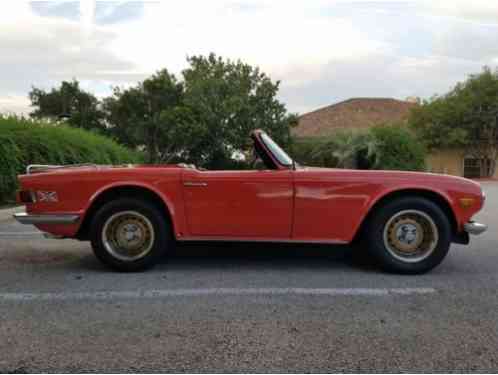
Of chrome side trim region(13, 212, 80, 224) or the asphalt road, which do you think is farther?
chrome side trim region(13, 212, 80, 224)

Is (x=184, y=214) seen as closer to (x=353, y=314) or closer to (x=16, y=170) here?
(x=353, y=314)

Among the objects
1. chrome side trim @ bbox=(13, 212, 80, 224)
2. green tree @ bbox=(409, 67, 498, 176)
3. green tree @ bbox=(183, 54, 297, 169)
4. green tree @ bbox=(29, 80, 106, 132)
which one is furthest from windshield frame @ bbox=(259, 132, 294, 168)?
green tree @ bbox=(29, 80, 106, 132)

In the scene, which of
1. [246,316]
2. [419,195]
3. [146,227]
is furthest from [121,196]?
[419,195]

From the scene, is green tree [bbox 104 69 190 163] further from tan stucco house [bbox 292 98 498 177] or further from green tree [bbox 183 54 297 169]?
tan stucco house [bbox 292 98 498 177]

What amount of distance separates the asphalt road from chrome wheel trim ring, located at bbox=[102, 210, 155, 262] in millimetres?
204

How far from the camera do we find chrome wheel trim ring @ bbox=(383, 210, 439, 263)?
11.3 ft

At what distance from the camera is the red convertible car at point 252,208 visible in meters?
3.40

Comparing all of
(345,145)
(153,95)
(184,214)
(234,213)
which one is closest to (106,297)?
(184,214)

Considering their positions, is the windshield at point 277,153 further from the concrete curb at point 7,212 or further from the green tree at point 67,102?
the green tree at point 67,102

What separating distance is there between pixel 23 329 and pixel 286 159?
252cm

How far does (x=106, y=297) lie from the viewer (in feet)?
9.43

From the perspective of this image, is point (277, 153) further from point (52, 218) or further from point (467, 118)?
point (467, 118)

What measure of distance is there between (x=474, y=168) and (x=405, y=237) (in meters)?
27.4

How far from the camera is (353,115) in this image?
1177 inches
